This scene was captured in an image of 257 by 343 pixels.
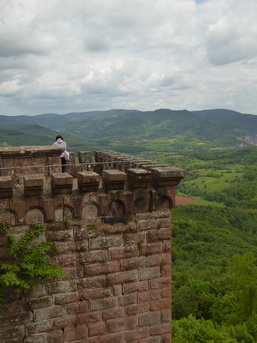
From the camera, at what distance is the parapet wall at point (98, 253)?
485cm

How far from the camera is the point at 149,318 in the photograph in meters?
5.66

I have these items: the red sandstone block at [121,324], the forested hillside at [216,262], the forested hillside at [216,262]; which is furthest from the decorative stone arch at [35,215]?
the forested hillside at [216,262]

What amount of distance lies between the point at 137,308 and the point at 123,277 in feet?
2.12

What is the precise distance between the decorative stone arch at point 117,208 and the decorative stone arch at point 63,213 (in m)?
0.67

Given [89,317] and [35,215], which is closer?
[35,215]

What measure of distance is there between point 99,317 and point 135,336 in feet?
2.66

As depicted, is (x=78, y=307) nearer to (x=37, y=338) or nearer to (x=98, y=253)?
(x=37, y=338)

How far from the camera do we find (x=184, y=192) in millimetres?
126875

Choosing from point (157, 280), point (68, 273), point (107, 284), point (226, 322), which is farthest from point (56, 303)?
point (226, 322)

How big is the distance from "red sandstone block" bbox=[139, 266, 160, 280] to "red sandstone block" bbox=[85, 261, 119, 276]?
1.58 feet

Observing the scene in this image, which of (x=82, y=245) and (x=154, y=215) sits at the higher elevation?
(x=154, y=215)

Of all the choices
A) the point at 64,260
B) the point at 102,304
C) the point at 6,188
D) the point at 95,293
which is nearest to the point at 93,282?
the point at 95,293

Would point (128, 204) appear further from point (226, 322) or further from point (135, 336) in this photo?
point (226, 322)

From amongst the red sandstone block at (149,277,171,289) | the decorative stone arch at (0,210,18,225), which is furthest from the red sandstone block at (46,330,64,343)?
the decorative stone arch at (0,210,18,225)
